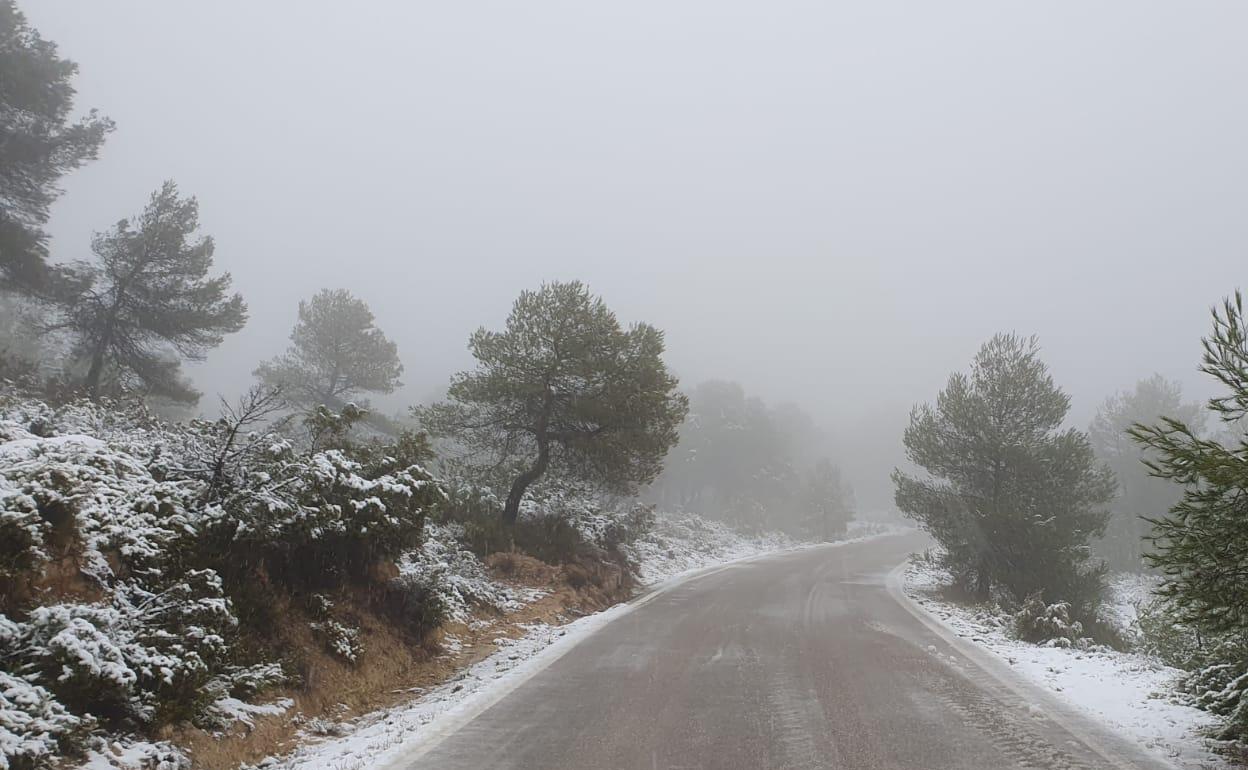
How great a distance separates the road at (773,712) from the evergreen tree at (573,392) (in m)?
6.53

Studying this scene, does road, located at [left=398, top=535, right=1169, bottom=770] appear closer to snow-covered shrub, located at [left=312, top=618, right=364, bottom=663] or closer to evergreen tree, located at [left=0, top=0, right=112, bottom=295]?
snow-covered shrub, located at [left=312, top=618, right=364, bottom=663]

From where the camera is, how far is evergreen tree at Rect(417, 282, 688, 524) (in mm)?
16062

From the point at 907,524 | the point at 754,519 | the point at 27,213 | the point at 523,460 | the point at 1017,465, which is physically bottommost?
the point at 907,524

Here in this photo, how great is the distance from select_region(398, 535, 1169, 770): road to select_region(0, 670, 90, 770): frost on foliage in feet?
6.80

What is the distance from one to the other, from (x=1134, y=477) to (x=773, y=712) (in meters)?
43.9

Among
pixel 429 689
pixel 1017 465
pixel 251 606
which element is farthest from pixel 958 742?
pixel 1017 465

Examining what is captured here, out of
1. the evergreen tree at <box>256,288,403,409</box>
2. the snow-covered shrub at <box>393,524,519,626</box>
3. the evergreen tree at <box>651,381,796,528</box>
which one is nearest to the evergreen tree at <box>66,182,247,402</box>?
the evergreen tree at <box>256,288,403,409</box>

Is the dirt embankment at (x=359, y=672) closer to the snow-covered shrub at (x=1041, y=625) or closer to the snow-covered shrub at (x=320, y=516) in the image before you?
the snow-covered shrub at (x=320, y=516)

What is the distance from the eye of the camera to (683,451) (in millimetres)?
54000

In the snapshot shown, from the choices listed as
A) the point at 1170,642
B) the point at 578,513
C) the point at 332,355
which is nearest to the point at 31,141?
the point at 332,355

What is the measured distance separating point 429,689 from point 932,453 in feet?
54.2

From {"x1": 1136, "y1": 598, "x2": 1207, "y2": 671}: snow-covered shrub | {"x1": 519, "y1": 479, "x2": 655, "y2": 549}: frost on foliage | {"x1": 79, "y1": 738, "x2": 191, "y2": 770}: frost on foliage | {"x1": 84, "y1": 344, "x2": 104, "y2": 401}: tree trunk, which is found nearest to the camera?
{"x1": 79, "y1": 738, "x2": 191, "y2": 770}: frost on foliage

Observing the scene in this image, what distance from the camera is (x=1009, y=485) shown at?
17891 mm

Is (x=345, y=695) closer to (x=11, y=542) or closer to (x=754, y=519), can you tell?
(x=11, y=542)
